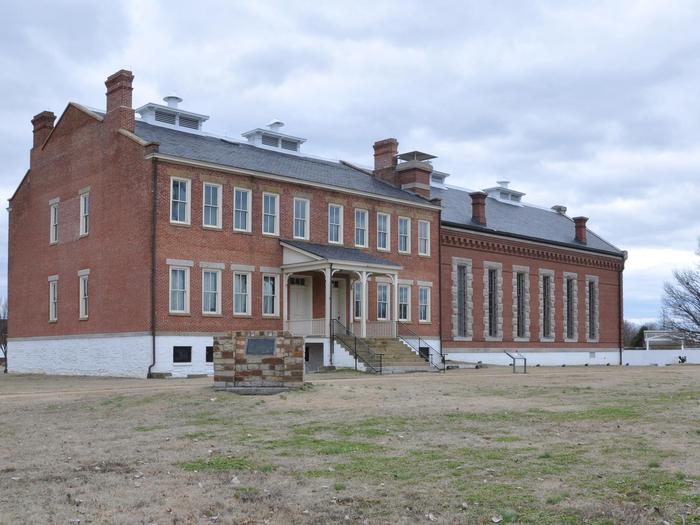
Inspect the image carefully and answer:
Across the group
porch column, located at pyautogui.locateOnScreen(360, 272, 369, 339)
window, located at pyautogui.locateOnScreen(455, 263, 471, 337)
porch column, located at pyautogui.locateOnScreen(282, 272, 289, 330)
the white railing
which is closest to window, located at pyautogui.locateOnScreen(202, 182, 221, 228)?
porch column, located at pyautogui.locateOnScreen(282, 272, 289, 330)

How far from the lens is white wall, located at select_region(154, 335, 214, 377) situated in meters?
33.7

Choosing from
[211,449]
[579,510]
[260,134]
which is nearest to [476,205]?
[260,134]

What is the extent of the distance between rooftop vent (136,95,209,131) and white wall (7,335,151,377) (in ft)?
35.9

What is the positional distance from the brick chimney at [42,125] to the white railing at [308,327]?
51.1 feet

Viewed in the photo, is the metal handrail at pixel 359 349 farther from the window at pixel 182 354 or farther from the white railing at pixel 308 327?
the window at pixel 182 354

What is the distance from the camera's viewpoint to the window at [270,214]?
3784 centimetres

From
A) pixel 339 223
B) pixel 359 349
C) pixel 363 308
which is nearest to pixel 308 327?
pixel 359 349

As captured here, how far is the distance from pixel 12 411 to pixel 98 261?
18486mm

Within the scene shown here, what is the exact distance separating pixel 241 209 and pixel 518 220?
81.5 ft

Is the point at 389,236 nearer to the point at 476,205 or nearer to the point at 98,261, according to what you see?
the point at 476,205

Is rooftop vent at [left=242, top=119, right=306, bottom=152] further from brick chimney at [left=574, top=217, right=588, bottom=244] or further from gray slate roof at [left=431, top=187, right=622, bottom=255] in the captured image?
brick chimney at [left=574, top=217, right=588, bottom=244]

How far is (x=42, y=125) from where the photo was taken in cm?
4284

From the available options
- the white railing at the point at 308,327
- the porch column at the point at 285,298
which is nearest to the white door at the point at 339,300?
the white railing at the point at 308,327

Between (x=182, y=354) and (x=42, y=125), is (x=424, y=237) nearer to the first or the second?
(x=182, y=354)
